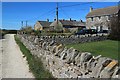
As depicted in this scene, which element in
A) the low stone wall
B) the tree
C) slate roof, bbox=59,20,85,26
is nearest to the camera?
the low stone wall

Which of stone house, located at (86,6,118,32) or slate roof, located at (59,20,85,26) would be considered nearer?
stone house, located at (86,6,118,32)

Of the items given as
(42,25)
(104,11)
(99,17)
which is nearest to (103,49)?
(99,17)

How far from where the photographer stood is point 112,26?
85.4 ft

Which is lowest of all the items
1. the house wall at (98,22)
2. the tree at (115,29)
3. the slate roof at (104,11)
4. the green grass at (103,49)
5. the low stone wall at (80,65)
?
the green grass at (103,49)

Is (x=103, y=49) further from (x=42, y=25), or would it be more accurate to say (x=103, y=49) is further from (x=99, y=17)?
(x=42, y=25)

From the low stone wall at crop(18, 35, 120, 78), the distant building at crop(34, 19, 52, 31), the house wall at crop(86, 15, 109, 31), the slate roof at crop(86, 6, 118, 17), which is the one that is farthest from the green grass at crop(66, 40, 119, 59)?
the distant building at crop(34, 19, 52, 31)

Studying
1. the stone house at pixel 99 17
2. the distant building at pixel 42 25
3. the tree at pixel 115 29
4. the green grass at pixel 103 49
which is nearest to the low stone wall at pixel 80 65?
the green grass at pixel 103 49

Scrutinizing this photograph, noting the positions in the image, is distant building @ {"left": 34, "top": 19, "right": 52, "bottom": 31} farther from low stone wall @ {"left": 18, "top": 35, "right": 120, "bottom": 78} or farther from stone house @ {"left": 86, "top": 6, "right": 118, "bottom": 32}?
low stone wall @ {"left": 18, "top": 35, "right": 120, "bottom": 78}

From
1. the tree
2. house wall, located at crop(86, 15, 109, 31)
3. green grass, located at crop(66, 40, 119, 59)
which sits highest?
house wall, located at crop(86, 15, 109, 31)

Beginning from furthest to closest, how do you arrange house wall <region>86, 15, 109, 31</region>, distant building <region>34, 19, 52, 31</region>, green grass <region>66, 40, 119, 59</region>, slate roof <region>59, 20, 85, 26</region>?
distant building <region>34, 19, 52, 31</region>
slate roof <region>59, 20, 85, 26</region>
house wall <region>86, 15, 109, 31</region>
green grass <region>66, 40, 119, 59</region>

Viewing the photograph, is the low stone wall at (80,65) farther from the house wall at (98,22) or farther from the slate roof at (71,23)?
the slate roof at (71,23)

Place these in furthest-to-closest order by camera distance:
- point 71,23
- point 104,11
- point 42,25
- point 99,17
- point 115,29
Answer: point 42,25
point 71,23
point 99,17
point 104,11
point 115,29

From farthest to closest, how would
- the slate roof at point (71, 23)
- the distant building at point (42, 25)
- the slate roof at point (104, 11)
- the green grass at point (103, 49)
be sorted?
the distant building at point (42, 25) < the slate roof at point (71, 23) < the slate roof at point (104, 11) < the green grass at point (103, 49)

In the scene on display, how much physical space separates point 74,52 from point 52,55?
1881 mm
